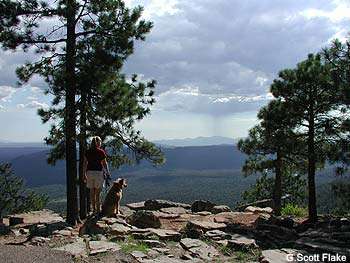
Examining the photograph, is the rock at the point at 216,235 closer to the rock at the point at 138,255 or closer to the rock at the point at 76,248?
the rock at the point at 138,255

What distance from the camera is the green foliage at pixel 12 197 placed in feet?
153

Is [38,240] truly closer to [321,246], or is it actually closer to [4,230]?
[4,230]

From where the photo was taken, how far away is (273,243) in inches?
503

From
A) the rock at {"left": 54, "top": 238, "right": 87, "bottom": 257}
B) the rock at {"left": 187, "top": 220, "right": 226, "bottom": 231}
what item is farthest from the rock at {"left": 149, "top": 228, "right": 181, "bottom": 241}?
the rock at {"left": 54, "top": 238, "right": 87, "bottom": 257}

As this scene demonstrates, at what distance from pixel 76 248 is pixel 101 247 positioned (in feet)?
1.93

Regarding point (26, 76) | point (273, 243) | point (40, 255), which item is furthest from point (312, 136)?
point (40, 255)

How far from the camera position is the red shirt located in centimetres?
1469

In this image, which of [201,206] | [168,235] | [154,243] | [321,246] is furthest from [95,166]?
[201,206]

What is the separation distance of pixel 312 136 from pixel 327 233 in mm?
6113

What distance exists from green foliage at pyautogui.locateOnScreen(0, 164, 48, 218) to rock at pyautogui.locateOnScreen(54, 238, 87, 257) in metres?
36.9

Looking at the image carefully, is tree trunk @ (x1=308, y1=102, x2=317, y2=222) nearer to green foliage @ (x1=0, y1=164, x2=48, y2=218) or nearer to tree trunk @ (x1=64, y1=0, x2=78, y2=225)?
tree trunk @ (x1=64, y1=0, x2=78, y2=225)

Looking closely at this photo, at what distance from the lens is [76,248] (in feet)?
36.0

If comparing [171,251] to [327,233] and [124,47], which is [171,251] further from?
[124,47]

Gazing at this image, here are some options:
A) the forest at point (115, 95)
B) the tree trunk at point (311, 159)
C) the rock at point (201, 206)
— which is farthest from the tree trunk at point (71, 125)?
the tree trunk at point (311, 159)
